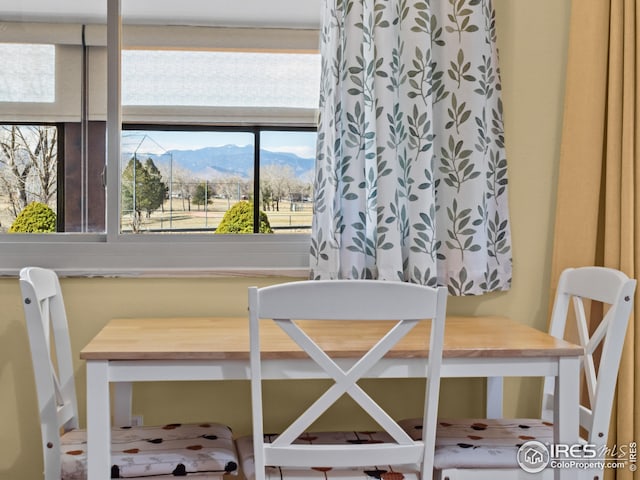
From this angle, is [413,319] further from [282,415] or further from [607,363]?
[282,415]

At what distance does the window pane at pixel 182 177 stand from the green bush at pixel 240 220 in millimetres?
20

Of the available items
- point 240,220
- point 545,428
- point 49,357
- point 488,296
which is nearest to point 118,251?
point 240,220

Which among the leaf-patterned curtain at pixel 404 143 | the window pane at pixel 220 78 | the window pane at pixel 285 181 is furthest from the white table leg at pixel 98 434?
the window pane at pixel 220 78

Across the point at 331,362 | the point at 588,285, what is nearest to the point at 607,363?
the point at 588,285

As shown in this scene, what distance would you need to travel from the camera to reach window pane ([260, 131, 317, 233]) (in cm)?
247

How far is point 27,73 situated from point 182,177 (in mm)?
616

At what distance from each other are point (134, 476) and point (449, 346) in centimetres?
81

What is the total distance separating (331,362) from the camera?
1532 mm

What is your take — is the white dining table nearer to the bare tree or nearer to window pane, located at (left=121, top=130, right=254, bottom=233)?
window pane, located at (left=121, top=130, right=254, bottom=233)

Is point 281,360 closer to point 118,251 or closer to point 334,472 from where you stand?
point 334,472

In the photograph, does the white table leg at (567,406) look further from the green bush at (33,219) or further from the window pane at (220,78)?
the green bush at (33,219)

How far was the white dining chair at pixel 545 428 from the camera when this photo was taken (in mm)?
1736

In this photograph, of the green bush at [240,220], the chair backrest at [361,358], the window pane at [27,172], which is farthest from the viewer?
the green bush at [240,220]

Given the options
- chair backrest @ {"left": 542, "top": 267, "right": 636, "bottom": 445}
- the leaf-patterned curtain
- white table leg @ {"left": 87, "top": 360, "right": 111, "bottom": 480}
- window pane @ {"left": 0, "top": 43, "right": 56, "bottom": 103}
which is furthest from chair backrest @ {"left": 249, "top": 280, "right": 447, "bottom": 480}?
window pane @ {"left": 0, "top": 43, "right": 56, "bottom": 103}
